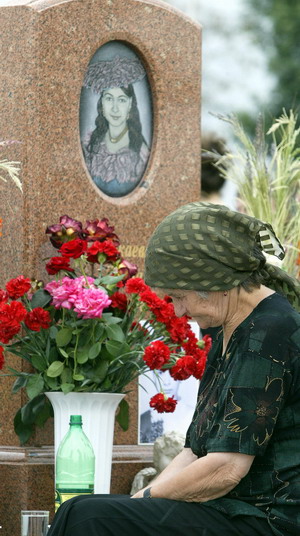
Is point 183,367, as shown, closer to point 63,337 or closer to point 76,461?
point 63,337

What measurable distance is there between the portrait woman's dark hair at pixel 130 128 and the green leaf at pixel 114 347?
1.23 m

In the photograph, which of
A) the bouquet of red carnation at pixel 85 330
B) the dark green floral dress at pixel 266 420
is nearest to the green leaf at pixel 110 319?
the bouquet of red carnation at pixel 85 330

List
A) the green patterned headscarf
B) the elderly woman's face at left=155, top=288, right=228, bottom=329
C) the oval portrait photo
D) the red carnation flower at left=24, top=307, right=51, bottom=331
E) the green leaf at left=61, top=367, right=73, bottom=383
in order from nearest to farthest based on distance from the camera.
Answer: the green patterned headscarf < the elderly woman's face at left=155, top=288, right=228, bottom=329 < the red carnation flower at left=24, top=307, right=51, bottom=331 < the green leaf at left=61, top=367, right=73, bottom=383 < the oval portrait photo

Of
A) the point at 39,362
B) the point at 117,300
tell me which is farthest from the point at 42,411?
the point at 117,300

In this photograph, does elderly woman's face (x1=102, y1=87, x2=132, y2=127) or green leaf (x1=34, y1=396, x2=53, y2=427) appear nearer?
green leaf (x1=34, y1=396, x2=53, y2=427)

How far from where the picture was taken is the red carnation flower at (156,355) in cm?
482

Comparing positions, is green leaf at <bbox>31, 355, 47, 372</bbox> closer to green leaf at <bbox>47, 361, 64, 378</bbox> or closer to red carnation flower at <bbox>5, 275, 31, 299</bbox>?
green leaf at <bbox>47, 361, 64, 378</bbox>

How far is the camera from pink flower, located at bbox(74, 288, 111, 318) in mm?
4852

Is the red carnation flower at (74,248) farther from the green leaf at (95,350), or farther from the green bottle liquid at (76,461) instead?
the green bottle liquid at (76,461)

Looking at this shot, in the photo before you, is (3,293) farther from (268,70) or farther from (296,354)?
(268,70)

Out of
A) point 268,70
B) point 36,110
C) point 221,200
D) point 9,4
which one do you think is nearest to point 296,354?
point 36,110

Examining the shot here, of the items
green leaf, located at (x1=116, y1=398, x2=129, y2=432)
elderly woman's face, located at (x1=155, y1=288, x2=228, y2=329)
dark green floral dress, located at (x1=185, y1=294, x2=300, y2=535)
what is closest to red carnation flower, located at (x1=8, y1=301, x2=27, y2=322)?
green leaf, located at (x1=116, y1=398, x2=129, y2=432)

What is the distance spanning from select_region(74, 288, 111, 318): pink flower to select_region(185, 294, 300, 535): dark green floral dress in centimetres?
161

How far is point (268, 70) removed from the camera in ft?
76.1
